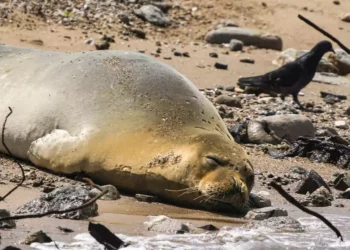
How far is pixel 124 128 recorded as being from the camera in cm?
475

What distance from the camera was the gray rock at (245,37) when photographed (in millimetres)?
11317

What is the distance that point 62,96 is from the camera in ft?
17.1

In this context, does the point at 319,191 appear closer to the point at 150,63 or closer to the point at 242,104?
the point at 150,63

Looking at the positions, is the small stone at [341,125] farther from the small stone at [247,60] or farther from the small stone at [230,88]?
the small stone at [247,60]

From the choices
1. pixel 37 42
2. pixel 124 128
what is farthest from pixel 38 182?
pixel 37 42

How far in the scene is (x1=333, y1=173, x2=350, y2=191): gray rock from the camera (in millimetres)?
5496

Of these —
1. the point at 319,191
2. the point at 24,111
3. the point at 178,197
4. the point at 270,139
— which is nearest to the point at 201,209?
the point at 178,197

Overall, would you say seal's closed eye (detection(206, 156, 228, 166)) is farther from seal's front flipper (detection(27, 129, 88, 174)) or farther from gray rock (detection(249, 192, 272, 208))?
seal's front flipper (detection(27, 129, 88, 174))

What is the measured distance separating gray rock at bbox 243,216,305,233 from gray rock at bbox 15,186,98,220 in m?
0.73

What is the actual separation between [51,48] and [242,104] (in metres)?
2.30

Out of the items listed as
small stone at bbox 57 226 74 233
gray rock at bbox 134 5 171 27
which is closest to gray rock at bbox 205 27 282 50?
gray rock at bbox 134 5 171 27

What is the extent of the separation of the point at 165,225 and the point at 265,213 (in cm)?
64

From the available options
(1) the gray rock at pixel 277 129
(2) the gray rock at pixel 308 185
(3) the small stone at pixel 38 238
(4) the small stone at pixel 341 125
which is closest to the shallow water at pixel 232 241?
(3) the small stone at pixel 38 238

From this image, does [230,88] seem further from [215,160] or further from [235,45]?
[215,160]
